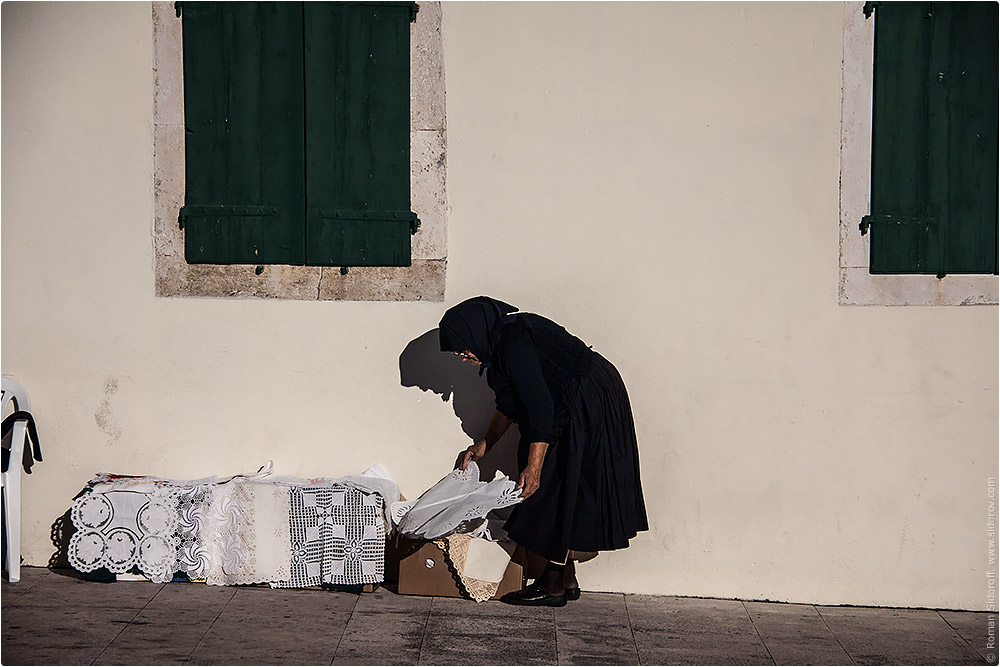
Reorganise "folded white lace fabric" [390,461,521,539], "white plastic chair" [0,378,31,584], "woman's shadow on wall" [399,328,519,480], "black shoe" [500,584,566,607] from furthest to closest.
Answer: "woman's shadow on wall" [399,328,519,480], "white plastic chair" [0,378,31,584], "black shoe" [500,584,566,607], "folded white lace fabric" [390,461,521,539]

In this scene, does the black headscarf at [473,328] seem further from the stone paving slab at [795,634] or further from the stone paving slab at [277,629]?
the stone paving slab at [795,634]

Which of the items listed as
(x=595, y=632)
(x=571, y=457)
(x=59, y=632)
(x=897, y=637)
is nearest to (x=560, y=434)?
(x=571, y=457)

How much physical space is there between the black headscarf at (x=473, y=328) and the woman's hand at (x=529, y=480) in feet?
1.66

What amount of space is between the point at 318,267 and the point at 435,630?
1.86 meters

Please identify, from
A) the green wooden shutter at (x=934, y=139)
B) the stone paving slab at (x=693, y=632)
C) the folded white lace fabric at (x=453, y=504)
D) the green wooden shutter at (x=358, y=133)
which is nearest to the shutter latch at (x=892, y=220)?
the green wooden shutter at (x=934, y=139)

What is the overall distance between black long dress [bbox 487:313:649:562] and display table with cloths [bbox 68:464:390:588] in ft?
2.49

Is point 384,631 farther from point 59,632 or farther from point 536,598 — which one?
point 59,632

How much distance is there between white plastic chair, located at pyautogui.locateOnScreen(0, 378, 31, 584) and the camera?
469 cm

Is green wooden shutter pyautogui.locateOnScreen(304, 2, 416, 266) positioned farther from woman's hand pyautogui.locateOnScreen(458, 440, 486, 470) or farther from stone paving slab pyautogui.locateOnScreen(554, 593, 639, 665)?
stone paving slab pyautogui.locateOnScreen(554, 593, 639, 665)

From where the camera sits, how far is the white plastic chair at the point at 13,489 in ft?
15.4

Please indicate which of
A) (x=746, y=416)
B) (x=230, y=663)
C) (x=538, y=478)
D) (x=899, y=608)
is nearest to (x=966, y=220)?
(x=746, y=416)

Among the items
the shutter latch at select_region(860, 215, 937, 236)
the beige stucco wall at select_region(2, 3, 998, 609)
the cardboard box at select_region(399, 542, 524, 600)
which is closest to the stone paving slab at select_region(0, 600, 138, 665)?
the beige stucco wall at select_region(2, 3, 998, 609)

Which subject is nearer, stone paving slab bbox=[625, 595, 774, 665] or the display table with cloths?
stone paving slab bbox=[625, 595, 774, 665]

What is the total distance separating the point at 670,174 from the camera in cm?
466
